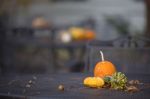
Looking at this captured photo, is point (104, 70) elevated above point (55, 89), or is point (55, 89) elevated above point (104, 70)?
point (104, 70)

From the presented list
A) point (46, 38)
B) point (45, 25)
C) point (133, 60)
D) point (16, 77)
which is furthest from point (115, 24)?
point (16, 77)

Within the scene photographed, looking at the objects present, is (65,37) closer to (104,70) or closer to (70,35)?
(70,35)

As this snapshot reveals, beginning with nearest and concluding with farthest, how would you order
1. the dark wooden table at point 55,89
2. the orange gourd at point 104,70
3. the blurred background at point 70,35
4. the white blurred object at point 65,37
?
the dark wooden table at point 55,89, the orange gourd at point 104,70, the blurred background at point 70,35, the white blurred object at point 65,37

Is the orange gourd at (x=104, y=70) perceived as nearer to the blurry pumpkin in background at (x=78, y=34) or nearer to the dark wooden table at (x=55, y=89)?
the dark wooden table at (x=55, y=89)

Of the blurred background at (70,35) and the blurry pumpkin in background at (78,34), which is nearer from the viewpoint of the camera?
the blurred background at (70,35)

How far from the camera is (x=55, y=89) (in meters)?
3.39

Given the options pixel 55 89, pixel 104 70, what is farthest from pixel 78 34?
pixel 55 89

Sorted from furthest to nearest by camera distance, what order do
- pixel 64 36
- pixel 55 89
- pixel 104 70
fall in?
pixel 64 36, pixel 104 70, pixel 55 89

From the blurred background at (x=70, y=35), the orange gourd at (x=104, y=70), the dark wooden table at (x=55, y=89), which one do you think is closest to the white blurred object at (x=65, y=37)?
the blurred background at (x=70, y=35)

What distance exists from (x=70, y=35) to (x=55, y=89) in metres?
5.66

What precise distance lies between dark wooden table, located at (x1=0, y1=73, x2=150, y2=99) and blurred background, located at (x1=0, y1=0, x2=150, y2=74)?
2.49 feet

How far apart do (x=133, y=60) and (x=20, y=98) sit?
1.93 m

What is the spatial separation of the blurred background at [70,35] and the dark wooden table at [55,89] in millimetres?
760

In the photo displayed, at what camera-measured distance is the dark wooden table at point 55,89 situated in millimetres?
3127
